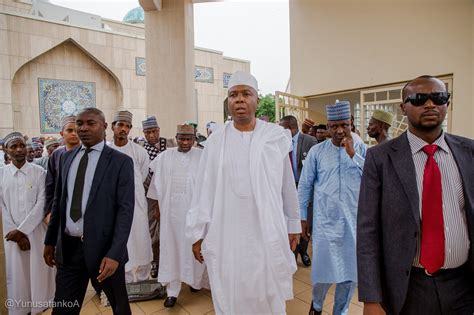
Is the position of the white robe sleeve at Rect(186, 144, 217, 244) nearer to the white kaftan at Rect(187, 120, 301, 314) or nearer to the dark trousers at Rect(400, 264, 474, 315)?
the white kaftan at Rect(187, 120, 301, 314)

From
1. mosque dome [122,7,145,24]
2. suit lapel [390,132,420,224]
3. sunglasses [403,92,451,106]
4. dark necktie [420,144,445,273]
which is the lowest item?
dark necktie [420,144,445,273]

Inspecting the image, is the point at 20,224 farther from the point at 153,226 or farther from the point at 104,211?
the point at 153,226

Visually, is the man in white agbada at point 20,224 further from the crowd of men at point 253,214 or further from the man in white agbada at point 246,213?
the man in white agbada at point 246,213

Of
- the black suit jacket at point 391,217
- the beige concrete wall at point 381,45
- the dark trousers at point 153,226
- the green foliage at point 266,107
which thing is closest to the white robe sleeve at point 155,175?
the dark trousers at point 153,226

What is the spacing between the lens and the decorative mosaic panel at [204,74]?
16.5 m

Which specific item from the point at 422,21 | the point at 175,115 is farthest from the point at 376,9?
the point at 175,115

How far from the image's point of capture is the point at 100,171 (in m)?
2.25

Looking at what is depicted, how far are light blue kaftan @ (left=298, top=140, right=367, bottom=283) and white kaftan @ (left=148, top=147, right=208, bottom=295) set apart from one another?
1.39 metres

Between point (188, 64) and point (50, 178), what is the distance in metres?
4.03

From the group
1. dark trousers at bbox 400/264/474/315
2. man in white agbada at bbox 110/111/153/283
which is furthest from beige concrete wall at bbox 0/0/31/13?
dark trousers at bbox 400/264/474/315

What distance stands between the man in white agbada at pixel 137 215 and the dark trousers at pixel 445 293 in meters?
2.83

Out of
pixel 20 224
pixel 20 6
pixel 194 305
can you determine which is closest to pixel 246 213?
pixel 194 305

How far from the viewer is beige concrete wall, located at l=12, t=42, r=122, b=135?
12484mm

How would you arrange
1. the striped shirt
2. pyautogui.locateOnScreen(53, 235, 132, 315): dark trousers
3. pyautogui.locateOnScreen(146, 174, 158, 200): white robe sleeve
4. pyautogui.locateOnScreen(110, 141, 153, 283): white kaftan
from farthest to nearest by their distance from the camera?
pyautogui.locateOnScreen(146, 174, 158, 200): white robe sleeve, pyautogui.locateOnScreen(110, 141, 153, 283): white kaftan, pyautogui.locateOnScreen(53, 235, 132, 315): dark trousers, the striped shirt
